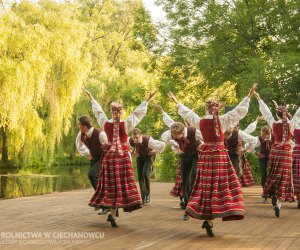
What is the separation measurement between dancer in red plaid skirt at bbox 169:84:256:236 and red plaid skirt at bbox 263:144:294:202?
2.31 meters

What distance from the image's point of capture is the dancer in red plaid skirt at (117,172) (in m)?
6.68

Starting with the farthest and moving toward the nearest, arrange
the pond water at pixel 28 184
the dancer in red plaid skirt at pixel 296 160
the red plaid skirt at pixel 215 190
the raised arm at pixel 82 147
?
1. the pond water at pixel 28 184
2. the dancer in red plaid skirt at pixel 296 160
3. the raised arm at pixel 82 147
4. the red plaid skirt at pixel 215 190

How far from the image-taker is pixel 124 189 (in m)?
6.73

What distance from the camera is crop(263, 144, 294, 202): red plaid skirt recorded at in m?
8.15

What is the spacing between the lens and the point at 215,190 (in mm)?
5957

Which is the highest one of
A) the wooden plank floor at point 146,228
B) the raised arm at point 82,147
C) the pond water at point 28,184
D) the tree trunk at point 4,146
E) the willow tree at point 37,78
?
the willow tree at point 37,78

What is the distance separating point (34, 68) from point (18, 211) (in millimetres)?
11142

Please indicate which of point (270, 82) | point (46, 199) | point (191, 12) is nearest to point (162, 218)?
point (46, 199)

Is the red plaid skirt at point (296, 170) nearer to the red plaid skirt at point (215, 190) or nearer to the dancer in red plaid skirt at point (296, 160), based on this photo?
the dancer in red plaid skirt at point (296, 160)

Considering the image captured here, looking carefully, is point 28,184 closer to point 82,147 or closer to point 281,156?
point 82,147

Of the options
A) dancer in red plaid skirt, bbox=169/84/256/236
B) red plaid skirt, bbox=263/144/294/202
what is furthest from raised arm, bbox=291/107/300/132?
dancer in red plaid skirt, bbox=169/84/256/236

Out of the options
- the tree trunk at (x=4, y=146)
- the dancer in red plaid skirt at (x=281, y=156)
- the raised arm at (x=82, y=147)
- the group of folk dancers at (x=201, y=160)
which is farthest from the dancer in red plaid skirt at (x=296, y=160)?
the tree trunk at (x=4, y=146)

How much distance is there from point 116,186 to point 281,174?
2.95m

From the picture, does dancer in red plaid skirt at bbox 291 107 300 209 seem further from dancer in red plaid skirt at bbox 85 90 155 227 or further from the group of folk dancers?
dancer in red plaid skirt at bbox 85 90 155 227
